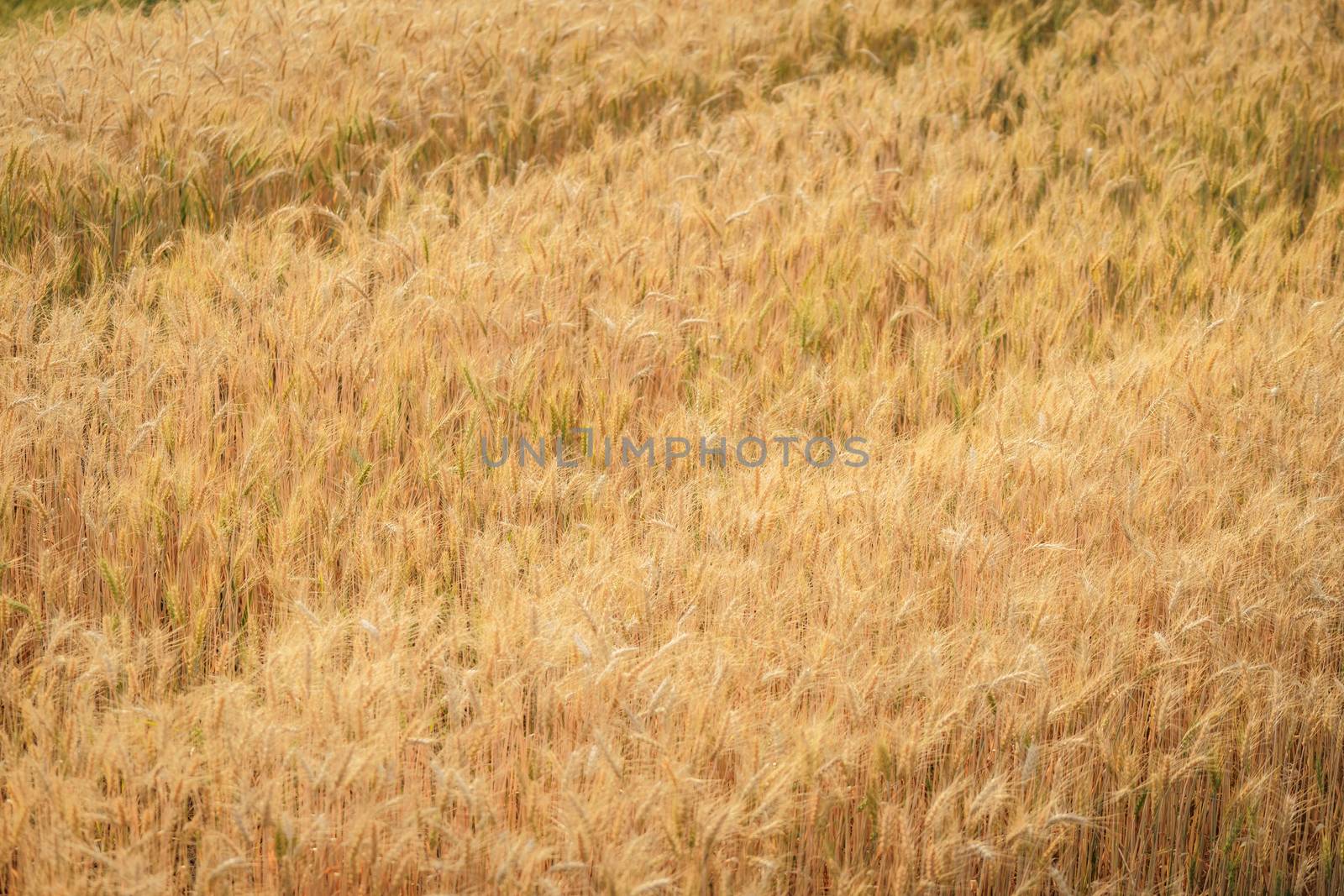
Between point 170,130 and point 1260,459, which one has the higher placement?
point 170,130

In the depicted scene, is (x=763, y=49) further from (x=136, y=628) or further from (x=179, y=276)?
(x=136, y=628)

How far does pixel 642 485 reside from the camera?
6.91ft

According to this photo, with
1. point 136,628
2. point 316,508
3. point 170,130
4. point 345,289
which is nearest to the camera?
point 136,628

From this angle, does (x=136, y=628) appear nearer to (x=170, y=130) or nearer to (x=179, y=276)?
(x=179, y=276)

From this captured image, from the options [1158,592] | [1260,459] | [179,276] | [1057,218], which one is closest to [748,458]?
[1158,592]

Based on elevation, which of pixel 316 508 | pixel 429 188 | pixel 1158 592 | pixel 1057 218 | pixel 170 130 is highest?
pixel 170 130

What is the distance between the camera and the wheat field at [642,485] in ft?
4.37

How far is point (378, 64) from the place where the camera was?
3824 mm

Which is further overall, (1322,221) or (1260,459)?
(1322,221)

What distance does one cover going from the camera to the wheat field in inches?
52.4

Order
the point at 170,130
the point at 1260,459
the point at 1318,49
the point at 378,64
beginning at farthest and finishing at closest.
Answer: the point at 1318,49
the point at 378,64
the point at 170,130
the point at 1260,459

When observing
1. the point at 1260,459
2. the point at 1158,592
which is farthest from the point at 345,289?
the point at 1260,459

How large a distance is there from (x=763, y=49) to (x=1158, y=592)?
3538 millimetres

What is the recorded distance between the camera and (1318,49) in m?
4.53
